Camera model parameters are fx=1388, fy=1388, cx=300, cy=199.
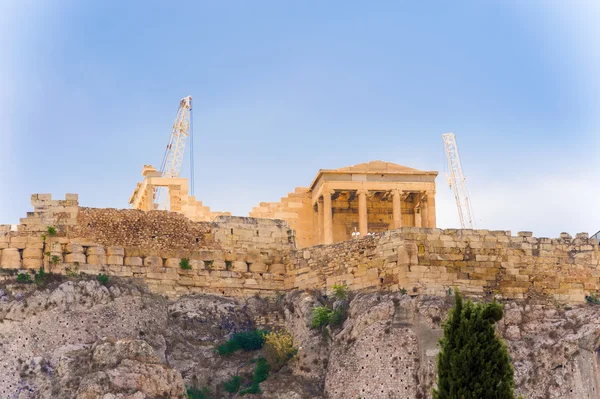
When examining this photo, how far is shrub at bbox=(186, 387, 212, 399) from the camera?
37.0 meters

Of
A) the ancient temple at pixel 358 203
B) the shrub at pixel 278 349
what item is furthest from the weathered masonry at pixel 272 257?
the ancient temple at pixel 358 203

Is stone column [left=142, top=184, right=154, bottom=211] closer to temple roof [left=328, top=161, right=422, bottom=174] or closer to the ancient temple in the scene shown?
the ancient temple

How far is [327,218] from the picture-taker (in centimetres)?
6134

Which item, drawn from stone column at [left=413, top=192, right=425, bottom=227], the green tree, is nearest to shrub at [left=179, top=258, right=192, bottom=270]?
the green tree

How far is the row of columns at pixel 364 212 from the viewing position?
201 feet

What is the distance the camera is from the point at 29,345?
36969 mm

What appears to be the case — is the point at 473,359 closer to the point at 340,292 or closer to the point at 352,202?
the point at 340,292

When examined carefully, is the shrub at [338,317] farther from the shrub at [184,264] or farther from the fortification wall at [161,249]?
the shrub at [184,264]

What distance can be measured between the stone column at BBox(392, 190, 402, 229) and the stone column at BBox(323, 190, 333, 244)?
2.94 meters

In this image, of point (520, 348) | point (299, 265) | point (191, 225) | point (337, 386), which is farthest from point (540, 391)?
point (191, 225)

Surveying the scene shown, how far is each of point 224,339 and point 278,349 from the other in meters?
1.91

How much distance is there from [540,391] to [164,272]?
11.7m

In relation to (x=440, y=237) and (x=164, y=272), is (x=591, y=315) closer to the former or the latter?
(x=440, y=237)

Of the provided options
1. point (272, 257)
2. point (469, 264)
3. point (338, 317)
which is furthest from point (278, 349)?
point (469, 264)
